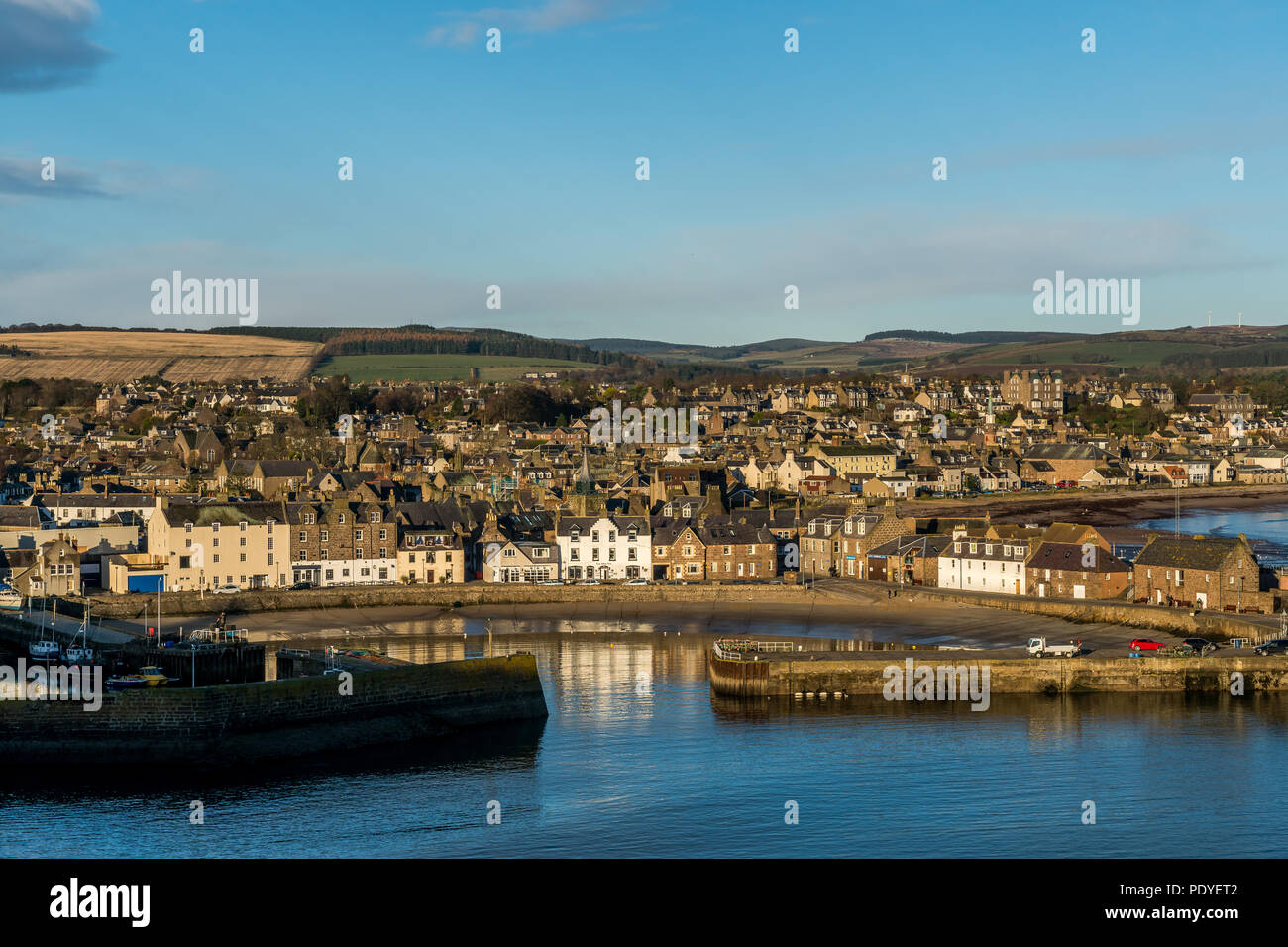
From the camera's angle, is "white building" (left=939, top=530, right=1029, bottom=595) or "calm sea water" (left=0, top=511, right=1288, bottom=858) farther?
"white building" (left=939, top=530, right=1029, bottom=595)

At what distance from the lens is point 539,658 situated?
41.8 meters

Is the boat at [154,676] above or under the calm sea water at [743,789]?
above

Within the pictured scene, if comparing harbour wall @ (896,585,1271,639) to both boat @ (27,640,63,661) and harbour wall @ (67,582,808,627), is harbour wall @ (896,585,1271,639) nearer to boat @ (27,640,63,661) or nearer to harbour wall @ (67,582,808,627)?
harbour wall @ (67,582,808,627)

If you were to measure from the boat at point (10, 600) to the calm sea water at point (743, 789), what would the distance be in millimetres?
19529

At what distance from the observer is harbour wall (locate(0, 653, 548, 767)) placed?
31312mm

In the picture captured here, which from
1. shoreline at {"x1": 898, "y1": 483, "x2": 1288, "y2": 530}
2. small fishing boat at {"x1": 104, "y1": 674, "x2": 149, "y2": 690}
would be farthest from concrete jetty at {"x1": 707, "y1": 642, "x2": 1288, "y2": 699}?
shoreline at {"x1": 898, "y1": 483, "x2": 1288, "y2": 530}

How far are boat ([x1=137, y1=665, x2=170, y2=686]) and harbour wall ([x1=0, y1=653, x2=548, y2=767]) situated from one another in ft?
8.82

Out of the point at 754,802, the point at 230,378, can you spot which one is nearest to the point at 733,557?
the point at 754,802

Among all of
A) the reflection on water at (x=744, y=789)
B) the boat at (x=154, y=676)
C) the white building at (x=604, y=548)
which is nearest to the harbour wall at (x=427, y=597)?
the white building at (x=604, y=548)

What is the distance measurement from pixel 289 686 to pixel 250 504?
2294cm

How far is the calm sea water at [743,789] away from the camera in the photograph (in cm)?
2555

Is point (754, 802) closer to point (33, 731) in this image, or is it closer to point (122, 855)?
point (122, 855)

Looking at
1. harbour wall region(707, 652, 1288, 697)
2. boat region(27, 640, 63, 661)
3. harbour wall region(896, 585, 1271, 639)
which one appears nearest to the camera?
harbour wall region(707, 652, 1288, 697)

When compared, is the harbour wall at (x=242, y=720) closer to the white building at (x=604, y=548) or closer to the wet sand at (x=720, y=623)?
the wet sand at (x=720, y=623)
